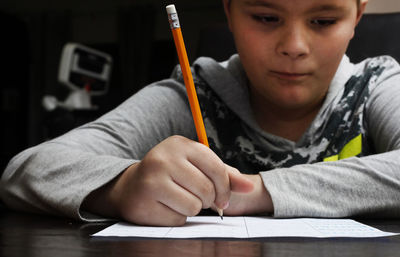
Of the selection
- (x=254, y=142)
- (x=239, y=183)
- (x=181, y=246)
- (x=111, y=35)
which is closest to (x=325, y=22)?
(x=254, y=142)

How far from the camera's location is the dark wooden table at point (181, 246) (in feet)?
1.08

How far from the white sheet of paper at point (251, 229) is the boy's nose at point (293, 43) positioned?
0.28 meters

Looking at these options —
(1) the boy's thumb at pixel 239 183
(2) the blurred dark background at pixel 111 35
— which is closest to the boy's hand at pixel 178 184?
(1) the boy's thumb at pixel 239 183

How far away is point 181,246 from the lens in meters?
0.35

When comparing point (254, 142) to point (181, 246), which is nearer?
point (181, 246)

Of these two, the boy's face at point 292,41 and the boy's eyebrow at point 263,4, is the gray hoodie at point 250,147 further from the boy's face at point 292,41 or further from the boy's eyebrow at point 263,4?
the boy's eyebrow at point 263,4

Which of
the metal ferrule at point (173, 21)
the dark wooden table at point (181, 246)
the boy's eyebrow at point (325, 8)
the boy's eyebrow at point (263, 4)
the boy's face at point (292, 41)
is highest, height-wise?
the boy's eyebrow at point (263, 4)

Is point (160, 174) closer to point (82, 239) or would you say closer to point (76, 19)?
point (82, 239)

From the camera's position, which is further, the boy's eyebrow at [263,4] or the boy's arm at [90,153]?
the boy's eyebrow at [263,4]

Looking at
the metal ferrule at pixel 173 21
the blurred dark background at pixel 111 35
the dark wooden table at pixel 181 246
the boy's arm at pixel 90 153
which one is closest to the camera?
the dark wooden table at pixel 181 246

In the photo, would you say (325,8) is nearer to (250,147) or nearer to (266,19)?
(266,19)

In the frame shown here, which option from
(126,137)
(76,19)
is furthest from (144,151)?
(76,19)

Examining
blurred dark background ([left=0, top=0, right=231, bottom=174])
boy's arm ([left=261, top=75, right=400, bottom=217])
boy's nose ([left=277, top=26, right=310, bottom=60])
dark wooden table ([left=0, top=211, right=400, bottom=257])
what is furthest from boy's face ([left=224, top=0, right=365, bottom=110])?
blurred dark background ([left=0, top=0, right=231, bottom=174])

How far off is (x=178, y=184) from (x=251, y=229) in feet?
0.31
